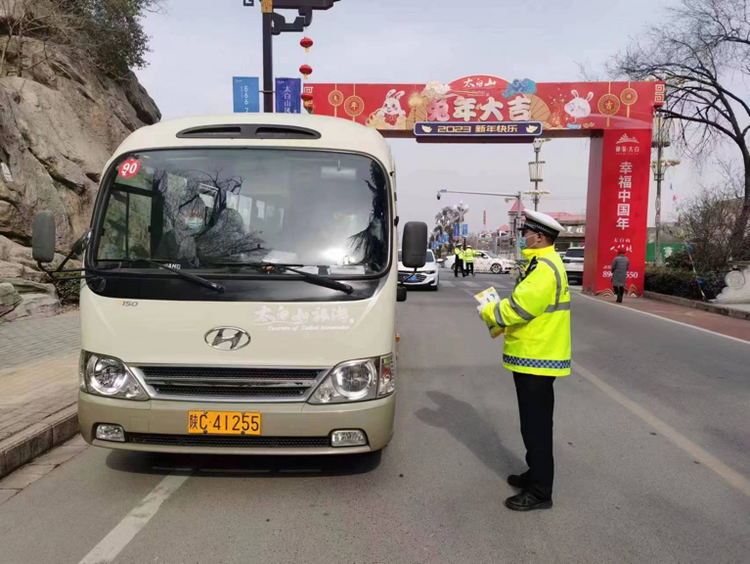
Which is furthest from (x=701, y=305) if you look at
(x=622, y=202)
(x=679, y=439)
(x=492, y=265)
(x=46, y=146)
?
(x=492, y=265)

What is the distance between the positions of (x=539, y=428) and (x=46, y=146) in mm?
14522

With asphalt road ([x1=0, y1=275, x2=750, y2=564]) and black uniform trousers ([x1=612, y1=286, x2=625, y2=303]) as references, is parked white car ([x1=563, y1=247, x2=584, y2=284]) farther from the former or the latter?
asphalt road ([x1=0, y1=275, x2=750, y2=564])

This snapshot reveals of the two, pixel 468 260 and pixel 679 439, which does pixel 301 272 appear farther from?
pixel 468 260

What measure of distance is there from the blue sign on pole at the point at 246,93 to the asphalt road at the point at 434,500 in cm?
757

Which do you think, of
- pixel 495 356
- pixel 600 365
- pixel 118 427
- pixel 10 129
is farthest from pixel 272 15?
pixel 118 427

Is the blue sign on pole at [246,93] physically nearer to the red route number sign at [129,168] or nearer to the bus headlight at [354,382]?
the red route number sign at [129,168]

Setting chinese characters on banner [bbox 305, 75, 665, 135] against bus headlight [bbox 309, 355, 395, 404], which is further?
chinese characters on banner [bbox 305, 75, 665, 135]

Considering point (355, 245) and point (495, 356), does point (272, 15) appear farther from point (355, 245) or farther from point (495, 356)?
point (355, 245)

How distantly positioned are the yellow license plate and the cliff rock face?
25.9 ft

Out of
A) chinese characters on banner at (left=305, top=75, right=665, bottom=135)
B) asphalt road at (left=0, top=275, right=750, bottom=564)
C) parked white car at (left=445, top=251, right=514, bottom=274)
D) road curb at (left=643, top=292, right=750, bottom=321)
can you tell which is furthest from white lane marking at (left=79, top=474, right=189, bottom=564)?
parked white car at (left=445, top=251, right=514, bottom=274)

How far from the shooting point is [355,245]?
3773 mm

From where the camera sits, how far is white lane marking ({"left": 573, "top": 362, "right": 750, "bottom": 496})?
13.3ft

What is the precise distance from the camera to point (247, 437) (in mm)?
3389

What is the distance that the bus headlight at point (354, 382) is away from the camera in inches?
134
